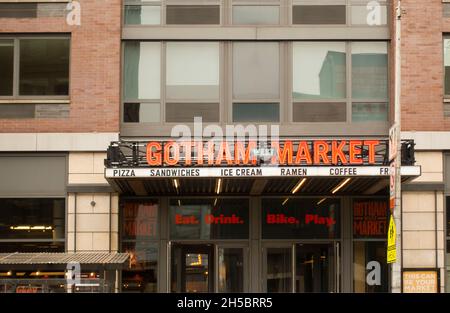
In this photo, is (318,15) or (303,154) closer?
(303,154)

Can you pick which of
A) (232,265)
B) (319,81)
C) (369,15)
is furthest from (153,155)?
(369,15)

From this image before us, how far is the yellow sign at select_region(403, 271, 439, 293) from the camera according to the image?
1688 cm

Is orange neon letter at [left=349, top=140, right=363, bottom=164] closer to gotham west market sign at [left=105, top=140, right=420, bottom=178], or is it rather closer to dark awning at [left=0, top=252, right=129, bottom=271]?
gotham west market sign at [left=105, top=140, right=420, bottom=178]

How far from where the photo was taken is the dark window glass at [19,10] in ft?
58.3

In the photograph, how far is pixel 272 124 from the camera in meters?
17.8

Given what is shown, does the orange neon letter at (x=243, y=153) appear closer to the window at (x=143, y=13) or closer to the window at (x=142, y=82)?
the window at (x=142, y=82)

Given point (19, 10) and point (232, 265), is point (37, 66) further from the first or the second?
point (232, 265)

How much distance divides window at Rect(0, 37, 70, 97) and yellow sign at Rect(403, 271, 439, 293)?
31.1 ft

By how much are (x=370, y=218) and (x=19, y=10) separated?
1024cm

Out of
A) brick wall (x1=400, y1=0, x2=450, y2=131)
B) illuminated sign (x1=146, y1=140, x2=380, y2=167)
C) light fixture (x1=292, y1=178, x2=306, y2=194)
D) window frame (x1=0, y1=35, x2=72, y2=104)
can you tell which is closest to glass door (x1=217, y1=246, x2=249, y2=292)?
light fixture (x1=292, y1=178, x2=306, y2=194)

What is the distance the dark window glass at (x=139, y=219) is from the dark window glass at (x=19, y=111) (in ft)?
10.5

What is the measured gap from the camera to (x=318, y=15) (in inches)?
715

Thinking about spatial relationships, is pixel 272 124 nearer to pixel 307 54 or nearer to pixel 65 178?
pixel 307 54

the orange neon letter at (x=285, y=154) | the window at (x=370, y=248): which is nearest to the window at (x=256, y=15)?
the orange neon letter at (x=285, y=154)
